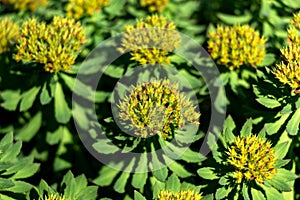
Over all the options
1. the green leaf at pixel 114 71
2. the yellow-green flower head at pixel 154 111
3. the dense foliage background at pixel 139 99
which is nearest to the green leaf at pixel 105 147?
the dense foliage background at pixel 139 99

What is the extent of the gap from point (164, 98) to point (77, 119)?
0.91m

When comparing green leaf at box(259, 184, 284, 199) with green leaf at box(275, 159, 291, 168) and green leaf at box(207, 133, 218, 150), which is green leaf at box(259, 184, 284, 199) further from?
green leaf at box(207, 133, 218, 150)

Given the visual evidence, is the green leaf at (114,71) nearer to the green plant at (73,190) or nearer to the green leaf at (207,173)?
the green plant at (73,190)

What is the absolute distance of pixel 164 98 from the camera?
101 inches

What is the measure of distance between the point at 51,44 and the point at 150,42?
631 millimetres

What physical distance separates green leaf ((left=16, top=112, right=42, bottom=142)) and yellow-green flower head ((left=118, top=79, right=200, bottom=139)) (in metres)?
0.94

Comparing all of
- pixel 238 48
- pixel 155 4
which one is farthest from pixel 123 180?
pixel 155 4

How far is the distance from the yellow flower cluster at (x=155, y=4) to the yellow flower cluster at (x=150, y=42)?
0.61 m

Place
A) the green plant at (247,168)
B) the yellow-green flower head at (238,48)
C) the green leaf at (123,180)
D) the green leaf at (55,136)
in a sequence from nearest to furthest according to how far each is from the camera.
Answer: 1. the green plant at (247,168)
2. the green leaf at (123,180)
3. the yellow-green flower head at (238,48)
4. the green leaf at (55,136)

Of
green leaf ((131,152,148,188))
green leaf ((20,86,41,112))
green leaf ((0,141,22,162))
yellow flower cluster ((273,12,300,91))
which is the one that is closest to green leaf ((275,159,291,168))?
yellow flower cluster ((273,12,300,91))

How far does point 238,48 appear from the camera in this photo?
305 cm

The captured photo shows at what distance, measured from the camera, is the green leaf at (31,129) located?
3275mm

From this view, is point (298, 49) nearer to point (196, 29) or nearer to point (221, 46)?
point (221, 46)

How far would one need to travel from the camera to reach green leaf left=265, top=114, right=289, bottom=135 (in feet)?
9.05
